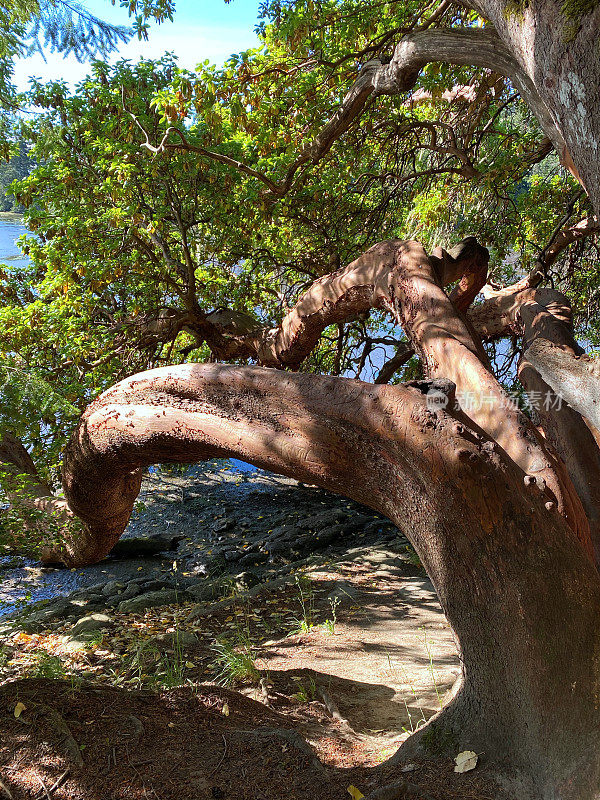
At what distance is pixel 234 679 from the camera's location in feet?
12.2

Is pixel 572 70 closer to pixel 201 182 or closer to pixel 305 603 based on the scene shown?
pixel 305 603

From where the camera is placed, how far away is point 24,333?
19.1 ft

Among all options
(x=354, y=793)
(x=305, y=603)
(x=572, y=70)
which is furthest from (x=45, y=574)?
(x=572, y=70)

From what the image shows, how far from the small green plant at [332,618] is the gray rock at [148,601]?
4.90 feet

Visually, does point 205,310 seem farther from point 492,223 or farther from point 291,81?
point 492,223

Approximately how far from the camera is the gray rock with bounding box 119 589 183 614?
18.8ft

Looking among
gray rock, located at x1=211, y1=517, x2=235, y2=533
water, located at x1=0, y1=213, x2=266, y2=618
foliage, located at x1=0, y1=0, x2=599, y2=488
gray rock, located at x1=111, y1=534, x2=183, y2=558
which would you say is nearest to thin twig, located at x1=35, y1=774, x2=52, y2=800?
foliage, located at x1=0, y1=0, x2=599, y2=488

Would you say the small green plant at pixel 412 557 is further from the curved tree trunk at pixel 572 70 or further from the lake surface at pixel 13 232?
the lake surface at pixel 13 232

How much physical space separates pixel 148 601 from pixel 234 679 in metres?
2.48

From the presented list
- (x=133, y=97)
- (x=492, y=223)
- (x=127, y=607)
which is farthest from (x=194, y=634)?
(x=492, y=223)

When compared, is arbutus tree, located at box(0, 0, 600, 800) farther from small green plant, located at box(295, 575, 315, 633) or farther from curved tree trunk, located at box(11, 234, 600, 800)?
small green plant, located at box(295, 575, 315, 633)

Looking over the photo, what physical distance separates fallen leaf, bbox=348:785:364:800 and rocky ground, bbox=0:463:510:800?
11 millimetres

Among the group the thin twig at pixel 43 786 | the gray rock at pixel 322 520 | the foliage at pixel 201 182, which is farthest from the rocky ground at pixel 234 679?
the foliage at pixel 201 182

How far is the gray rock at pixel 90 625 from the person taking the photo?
4934 millimetres
